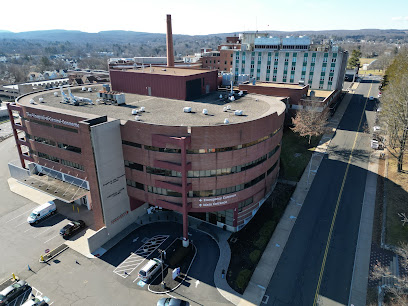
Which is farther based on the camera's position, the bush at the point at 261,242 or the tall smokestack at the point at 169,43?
the tall smokestack at the point at 169,43

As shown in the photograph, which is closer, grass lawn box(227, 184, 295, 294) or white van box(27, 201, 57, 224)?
grass lawn box(227, 184, 295, 294)

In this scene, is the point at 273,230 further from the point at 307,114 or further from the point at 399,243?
the point at 307,114

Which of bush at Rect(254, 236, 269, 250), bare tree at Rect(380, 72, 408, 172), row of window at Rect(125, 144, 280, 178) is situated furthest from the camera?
bare tree at Rect(380, 72, 408, 172)

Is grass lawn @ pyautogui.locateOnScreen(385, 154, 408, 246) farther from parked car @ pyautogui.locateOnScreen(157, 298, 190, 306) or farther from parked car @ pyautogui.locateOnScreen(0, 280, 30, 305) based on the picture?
parked car @ pyautogui.locateOnScreen(0, 280, 30, 305)

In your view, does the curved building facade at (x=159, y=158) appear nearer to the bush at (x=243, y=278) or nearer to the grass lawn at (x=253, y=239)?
the grass lawn at (x=253, y=239)

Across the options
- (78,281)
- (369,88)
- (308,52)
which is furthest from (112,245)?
(369,88)

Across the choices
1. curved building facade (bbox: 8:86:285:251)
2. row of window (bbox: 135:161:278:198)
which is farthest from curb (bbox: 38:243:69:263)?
row of window (bbox: 135:161:278:198)

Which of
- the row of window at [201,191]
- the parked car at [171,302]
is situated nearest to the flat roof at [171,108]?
the row of window at [201,191]
